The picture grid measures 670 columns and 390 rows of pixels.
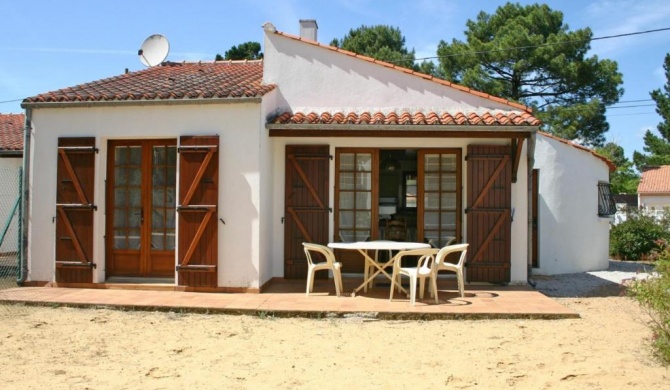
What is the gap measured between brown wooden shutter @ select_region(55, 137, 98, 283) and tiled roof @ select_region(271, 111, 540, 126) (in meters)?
2.91

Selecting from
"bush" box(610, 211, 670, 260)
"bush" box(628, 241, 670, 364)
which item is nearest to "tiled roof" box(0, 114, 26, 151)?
"bush" box(628, 241, 670, 364)

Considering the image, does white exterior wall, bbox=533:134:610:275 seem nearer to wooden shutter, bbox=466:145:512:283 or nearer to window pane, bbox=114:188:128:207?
wooden shutter, bbox=466:145:512:283

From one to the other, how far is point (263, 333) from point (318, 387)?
1910 millimetres

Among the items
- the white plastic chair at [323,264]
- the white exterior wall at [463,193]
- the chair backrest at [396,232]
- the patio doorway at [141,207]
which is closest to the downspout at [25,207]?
the patio doorway at [141,207]

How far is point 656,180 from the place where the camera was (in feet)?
110

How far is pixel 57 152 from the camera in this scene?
8.62 meters

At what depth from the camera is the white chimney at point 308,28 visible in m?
11.0

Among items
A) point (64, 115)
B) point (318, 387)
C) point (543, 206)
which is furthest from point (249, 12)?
point (318, 387)

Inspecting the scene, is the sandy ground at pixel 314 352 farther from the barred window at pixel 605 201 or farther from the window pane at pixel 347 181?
the barred window at pixel 605 201

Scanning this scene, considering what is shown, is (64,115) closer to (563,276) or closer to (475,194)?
(475,194)

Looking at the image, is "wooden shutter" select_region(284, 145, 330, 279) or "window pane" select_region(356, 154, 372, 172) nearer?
"wooden shutter" select_region(284, 145, 330, 279)

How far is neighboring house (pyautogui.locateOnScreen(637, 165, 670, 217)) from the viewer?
32906mm

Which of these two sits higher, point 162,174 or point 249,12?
point 249,12

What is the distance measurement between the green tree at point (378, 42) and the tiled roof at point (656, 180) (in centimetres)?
1589
